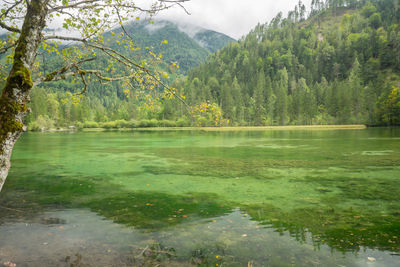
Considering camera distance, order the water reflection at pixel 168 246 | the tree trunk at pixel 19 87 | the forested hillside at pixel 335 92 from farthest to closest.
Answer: the forested hillside at pixel 335 92, the water reflection at pixel 168 246, the tree trunk at pixel 19 87

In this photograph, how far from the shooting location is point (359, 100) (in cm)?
11662

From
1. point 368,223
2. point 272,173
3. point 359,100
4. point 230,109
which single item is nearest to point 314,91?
point 359,100

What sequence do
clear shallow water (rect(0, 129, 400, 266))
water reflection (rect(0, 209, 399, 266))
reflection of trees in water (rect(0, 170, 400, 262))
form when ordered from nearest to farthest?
water reflection (rect(0, 209, 399, 266)) < clear shallow water (rect(0, 129, 400, 266)) < reflection of trees in water (rect(0, 170, 400, 262))

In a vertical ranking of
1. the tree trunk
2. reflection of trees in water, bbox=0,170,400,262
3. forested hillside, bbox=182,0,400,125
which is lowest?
reflection of trees in water, bbox=0,170,400,262

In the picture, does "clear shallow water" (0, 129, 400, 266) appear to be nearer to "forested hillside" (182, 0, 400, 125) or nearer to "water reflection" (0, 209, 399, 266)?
"water reflection" (0, 209, 399, 266)

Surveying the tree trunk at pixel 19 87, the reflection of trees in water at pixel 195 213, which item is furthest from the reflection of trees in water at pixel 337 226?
the tree trunk at pixel 19 87

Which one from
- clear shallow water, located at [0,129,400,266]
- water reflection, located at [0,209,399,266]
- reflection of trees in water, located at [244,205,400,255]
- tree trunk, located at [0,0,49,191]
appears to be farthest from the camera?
reflection of trees in water, located at [244,205,400,255]

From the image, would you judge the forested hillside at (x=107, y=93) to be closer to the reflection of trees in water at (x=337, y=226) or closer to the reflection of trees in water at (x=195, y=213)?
the reflection of trees in water at (x=195, y=213)

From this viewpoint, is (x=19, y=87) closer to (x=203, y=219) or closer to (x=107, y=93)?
(x=203, y=219)

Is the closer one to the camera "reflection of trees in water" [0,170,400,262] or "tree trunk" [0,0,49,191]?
"tree trunk" [0,0,49,191]

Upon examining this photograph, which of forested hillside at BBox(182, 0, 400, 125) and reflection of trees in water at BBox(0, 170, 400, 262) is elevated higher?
forested hillside at BBox(182, 0, 400, 125)

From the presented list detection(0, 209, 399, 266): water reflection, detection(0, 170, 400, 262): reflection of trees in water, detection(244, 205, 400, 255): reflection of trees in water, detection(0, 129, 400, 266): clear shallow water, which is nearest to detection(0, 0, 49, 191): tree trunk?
detection(0, 209, 399, 266): water reflection

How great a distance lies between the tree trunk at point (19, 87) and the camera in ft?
17.3

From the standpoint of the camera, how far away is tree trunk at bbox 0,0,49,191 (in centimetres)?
526
